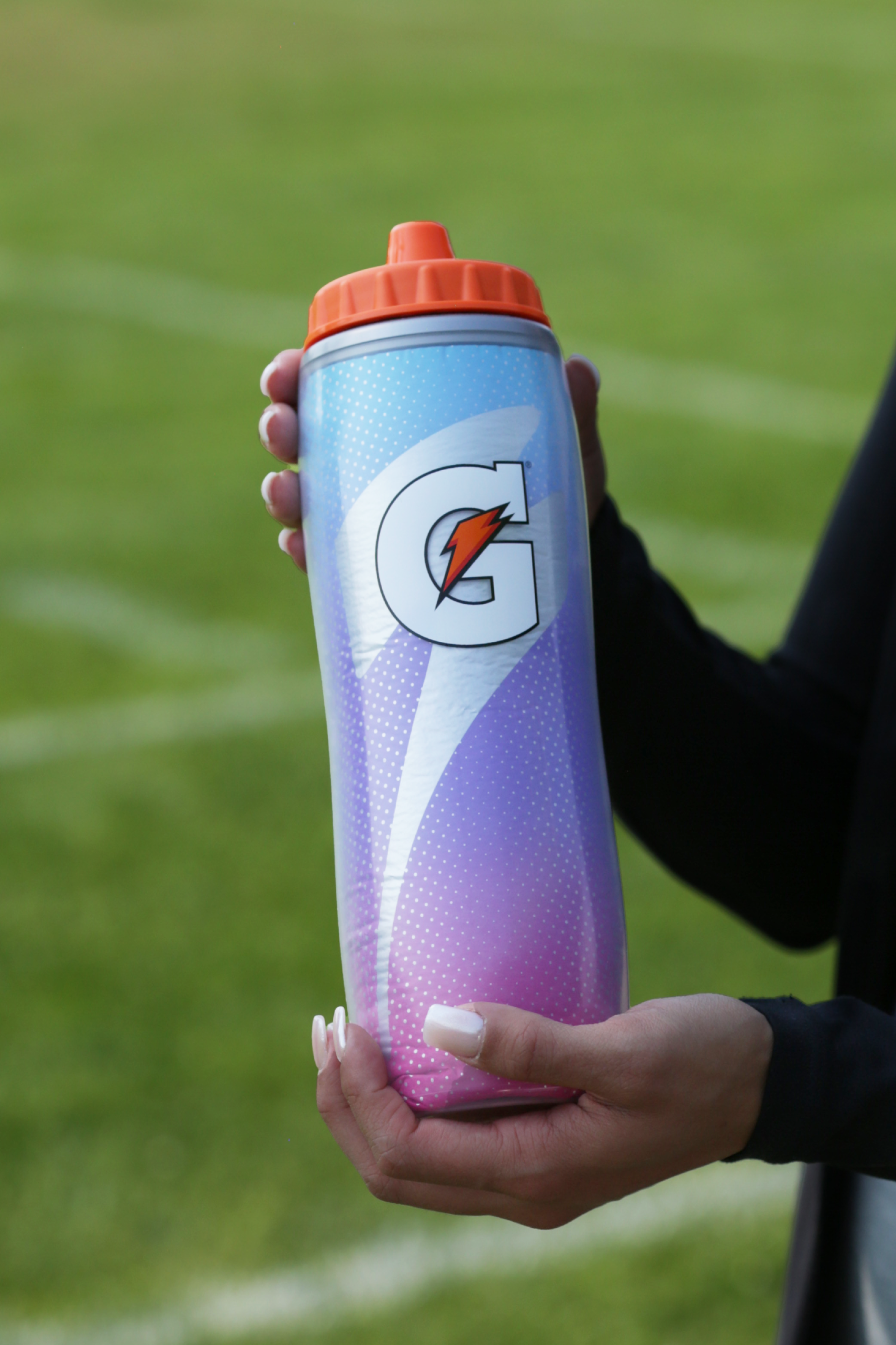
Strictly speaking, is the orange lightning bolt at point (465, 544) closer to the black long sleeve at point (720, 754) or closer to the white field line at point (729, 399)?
the black long sleeve at point (720, 754)

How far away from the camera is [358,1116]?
2.81ft

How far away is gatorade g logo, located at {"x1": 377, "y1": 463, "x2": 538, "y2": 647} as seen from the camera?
0.86 meters

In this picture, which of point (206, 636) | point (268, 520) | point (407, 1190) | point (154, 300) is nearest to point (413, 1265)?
point (407, 1190)

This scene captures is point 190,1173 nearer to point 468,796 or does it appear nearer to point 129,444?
point 468,796

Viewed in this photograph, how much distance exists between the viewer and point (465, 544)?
2.83 feet

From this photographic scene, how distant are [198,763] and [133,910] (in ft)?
2.02

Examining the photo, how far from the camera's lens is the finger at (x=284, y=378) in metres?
0.98

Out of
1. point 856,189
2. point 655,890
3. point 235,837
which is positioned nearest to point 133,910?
point 235,837

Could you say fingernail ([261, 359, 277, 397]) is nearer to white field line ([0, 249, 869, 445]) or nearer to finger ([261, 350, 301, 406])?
finger ([261, 350, 301, 406])

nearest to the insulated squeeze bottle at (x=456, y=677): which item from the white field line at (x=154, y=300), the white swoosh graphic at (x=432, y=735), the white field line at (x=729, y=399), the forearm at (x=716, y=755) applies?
the white swoosh graphic at (x=432, y=735)

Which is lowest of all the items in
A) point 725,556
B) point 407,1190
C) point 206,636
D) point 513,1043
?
point 407,1190

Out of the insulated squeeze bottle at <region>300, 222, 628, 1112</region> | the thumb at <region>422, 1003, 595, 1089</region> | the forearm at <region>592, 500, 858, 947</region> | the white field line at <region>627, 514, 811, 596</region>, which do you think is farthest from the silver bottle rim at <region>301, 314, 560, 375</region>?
the white field line at <region>627, 514, 811, 596</region>

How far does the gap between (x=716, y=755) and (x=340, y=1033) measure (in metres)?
0.47

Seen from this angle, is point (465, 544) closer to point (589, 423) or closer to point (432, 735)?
point (432, 735)
